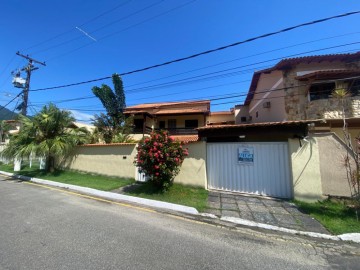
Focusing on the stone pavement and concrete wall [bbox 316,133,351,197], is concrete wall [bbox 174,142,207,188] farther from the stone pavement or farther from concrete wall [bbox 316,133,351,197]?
concrete wall [bbox 316,133,351,197]

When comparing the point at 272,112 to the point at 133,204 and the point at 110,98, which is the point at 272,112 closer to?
the point at 133,204

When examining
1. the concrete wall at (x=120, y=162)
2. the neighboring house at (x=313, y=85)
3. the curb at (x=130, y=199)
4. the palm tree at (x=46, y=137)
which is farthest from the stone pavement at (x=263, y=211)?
the palm tree at (x=46, y=137)

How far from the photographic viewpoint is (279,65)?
13164mm

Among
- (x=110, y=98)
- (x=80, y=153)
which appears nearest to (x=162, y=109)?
(x=110, y=98)

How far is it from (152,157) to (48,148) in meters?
7.98

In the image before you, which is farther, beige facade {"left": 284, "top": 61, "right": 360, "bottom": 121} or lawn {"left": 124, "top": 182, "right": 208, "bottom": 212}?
beige facade {"left": 284, "top": 61, "right": 360, "bottom": 121}

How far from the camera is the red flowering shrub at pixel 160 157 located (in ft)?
25.6

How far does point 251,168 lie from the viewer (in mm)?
8383

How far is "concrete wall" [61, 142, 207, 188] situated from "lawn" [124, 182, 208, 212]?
539mm

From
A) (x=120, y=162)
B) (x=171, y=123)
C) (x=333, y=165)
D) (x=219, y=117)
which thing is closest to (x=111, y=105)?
A: (x=171, y=123)

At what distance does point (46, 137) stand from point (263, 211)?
43.0ft

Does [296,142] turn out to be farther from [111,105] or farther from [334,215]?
[111,105]

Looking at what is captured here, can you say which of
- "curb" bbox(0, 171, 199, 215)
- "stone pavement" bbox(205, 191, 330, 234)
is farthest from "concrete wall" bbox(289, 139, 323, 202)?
"curb" bbox(0, 171, 199, 215)

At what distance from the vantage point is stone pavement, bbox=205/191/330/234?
543 centimetres
